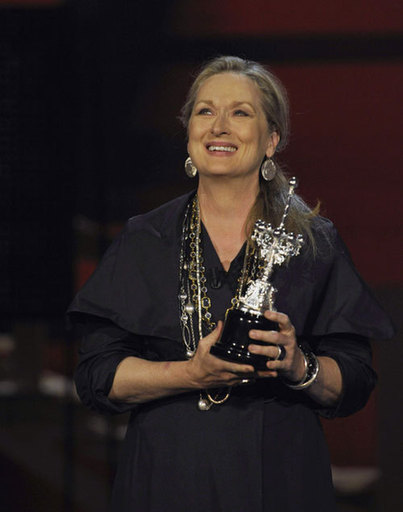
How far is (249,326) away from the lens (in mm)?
1497

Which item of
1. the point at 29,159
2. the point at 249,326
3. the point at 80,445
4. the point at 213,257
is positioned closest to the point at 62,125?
the point at 29,159

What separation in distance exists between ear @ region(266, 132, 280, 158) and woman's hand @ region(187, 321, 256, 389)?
0.45 m

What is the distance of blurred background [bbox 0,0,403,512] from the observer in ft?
11.1

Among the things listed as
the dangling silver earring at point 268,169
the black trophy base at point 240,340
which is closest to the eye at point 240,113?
the dangling silver earring at point 268,169

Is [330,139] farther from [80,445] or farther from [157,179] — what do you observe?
[80,445]

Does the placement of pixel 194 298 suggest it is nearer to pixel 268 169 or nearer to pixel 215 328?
pixel 215 328

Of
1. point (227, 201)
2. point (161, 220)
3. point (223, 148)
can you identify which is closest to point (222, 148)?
point (223, 148)

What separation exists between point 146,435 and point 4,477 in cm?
240

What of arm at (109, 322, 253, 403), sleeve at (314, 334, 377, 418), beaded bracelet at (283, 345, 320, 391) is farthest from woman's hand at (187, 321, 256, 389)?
sleeve at (314, 334, 377, 418)

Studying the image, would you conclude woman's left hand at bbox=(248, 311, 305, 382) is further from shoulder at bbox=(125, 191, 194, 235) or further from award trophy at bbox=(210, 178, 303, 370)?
shoulder at bbox=(125, 191, 194, 235)

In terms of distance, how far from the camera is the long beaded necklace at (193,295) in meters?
1.66

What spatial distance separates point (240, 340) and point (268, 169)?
44 cm

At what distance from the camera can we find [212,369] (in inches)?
59.4

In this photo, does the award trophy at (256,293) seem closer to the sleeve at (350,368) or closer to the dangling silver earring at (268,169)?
the dangling silver earring at (268,169)
